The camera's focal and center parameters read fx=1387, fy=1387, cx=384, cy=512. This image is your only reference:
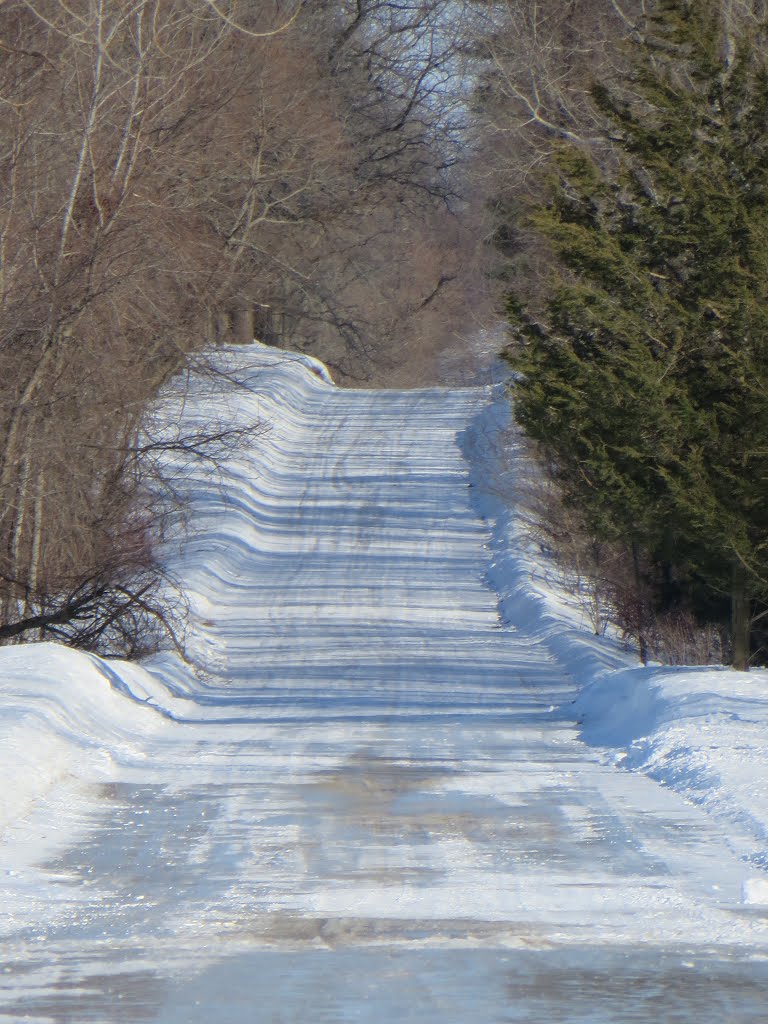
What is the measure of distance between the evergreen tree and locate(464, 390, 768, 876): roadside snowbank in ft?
4.59

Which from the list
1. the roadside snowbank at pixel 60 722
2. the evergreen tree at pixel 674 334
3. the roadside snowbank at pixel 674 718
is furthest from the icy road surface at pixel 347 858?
the evergreen tree at pixel 674 334

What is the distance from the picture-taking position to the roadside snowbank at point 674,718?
25.6 ft

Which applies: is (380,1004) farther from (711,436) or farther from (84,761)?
(711,436)

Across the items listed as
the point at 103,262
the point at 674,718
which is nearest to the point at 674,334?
the point at 674,718

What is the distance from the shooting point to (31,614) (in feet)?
55.3

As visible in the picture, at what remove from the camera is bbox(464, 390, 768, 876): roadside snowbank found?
7.81m

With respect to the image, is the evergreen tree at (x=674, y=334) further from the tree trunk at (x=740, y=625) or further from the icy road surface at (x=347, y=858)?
the icy road surface at (x=347, y=858)

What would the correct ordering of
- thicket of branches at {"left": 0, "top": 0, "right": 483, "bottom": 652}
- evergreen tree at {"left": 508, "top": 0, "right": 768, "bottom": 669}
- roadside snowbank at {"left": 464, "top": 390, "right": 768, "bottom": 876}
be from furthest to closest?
thicket of branches at {"left": 0, "top": 0, "right": 483, "bottom": 652} → evergreen tree at {"left": 508, "top": 0, "right": 768, "bottom": 669} → roadside snowbank at {"left": 464, "top": 390, "right": 768, "bottom": 876}

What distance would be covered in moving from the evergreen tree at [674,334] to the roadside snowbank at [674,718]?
140cm

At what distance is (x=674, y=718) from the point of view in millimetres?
10484

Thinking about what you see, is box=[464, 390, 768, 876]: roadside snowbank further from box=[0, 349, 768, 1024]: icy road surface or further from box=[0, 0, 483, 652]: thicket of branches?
box=[0, 0, 483, 652]: thicket of branches

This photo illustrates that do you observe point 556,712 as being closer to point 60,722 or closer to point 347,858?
point 60,722

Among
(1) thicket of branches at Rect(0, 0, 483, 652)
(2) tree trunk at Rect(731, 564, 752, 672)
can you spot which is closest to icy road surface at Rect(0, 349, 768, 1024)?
(2) tree trunk at Rect(731, 564, 752, 672)

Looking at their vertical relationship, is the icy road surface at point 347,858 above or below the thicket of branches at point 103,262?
below
